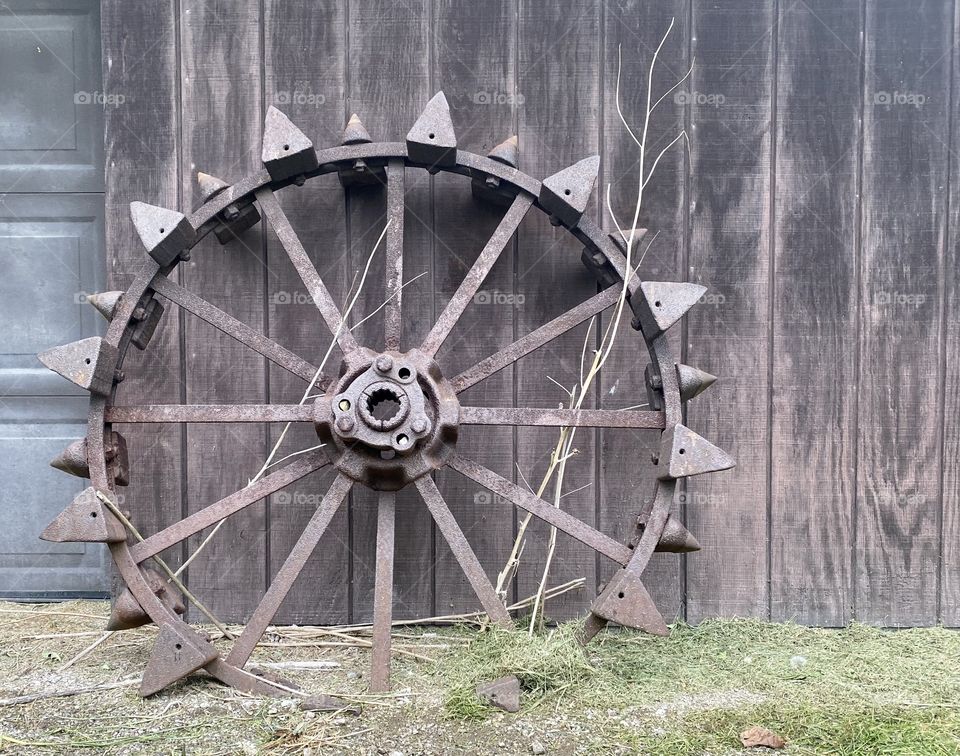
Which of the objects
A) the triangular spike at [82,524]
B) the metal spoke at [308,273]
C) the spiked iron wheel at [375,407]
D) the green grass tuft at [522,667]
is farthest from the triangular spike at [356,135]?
the green grass tuft at [522,667]

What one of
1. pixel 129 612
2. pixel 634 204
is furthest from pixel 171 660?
pixel 634 204

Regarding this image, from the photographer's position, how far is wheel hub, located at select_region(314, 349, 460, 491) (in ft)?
6.06

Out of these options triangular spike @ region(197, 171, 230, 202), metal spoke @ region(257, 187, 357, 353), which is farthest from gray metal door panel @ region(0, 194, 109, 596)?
metal spoke @ region(257, 187, 357, 353)

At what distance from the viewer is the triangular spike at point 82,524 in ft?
5.68

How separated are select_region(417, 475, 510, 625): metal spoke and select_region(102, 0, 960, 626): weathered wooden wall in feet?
1.13

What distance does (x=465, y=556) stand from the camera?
74.9 inches

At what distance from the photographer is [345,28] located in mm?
2293

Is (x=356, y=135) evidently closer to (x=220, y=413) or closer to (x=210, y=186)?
(x=210, y=186)

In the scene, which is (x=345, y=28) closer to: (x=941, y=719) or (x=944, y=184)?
(x=944, y=184)

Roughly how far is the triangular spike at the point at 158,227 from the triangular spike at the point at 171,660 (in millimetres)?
1043

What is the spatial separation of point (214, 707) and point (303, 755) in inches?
13.3

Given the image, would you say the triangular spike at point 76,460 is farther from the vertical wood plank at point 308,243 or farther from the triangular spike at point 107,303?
the vertical wood plank at point 308,243

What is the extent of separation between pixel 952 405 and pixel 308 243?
228 cm

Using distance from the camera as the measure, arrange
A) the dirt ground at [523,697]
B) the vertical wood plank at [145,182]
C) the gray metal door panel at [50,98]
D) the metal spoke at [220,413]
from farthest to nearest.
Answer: the gray metal door panel at [50,98] < the vertical wood plank at [145,182] < the metal spoke at [220,413] < the dirt ground at [523,697]
